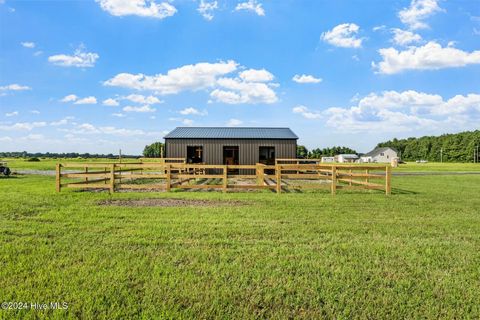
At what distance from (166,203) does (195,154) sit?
50.6ft

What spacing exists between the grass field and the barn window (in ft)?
53.5

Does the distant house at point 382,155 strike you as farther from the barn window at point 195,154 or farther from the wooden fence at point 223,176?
the wooden fence at point 223,176

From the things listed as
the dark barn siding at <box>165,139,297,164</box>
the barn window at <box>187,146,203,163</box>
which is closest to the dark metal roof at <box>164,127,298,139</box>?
the dark barn siding at <box>165,139,297,164</box>

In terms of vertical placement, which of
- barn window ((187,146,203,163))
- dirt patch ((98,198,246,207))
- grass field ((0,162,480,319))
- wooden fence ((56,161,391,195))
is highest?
barn window ((187,146,203,163))

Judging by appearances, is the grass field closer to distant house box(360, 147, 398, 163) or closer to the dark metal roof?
the dark metal roof

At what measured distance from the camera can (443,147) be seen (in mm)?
93000

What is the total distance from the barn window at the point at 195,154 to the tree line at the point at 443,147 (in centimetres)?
8904

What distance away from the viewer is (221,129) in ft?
83.7

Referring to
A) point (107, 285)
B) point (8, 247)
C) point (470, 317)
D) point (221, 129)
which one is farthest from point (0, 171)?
point (470, 317)

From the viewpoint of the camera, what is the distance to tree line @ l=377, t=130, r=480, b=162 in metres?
87.4

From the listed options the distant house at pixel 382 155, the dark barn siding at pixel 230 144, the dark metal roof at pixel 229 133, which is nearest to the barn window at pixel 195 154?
the dark barn siding at pixel 230 144

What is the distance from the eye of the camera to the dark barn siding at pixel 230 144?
22781mm

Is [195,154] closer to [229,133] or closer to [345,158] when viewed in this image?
[229,133]

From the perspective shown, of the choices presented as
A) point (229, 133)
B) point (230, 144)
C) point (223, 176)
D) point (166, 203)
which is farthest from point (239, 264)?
point (229, 133)
